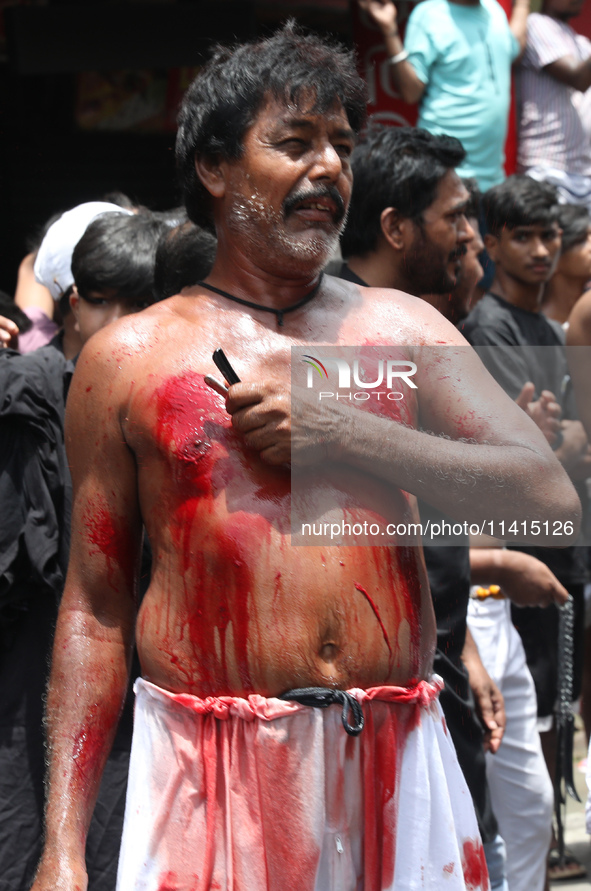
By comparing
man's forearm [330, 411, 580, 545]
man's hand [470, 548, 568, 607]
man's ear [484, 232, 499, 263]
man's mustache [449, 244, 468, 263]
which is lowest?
man's hand [470, 548, 568, 607]

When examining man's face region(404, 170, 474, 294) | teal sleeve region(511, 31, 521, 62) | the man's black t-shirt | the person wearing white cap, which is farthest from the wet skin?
teal sleeve region(511, 31, 521, 62)

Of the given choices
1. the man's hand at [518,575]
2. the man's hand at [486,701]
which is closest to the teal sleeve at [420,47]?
the man's hand at [518,575]

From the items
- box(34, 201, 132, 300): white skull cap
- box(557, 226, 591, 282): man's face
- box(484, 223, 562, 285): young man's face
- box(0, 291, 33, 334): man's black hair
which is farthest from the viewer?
box(557, 226, 591, 282): man's face

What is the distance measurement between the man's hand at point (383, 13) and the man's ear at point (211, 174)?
9.51 feet

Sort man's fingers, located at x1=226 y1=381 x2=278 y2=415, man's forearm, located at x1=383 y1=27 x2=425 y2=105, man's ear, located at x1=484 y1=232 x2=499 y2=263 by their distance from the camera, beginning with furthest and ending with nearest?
1. man's forearm, located at x1=383 y1=27 x2=425 y2=105
2. man's ear, located at x1=484 y1=232 x2=499 y2=263
3. man's fingers, located at x1=226 y1=381 x2=278 y2=415

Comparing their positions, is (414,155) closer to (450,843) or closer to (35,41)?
(450,843)

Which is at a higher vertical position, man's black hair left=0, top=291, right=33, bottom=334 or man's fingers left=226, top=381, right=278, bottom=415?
man's fingers left=226, top=381, right=278, bottom=415

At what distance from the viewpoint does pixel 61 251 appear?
2.99 meters

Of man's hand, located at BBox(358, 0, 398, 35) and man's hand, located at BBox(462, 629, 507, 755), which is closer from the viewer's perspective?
man's hand, located at BBox(462, 629, 507, 755)

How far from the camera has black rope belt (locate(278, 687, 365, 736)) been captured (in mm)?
1568

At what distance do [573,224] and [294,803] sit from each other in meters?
3.44

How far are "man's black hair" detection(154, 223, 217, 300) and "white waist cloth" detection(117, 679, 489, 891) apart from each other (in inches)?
43.0

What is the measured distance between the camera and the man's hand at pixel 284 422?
61.5 inches

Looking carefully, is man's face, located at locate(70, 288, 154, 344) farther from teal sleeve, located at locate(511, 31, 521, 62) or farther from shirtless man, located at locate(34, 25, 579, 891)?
teal sleeve, located at locate(511, 31, 521, 62)
